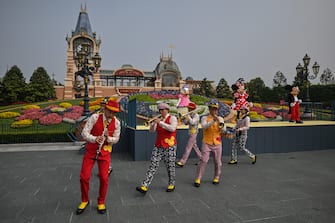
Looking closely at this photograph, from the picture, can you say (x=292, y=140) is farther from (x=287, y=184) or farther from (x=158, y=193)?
(x=158, y=193)

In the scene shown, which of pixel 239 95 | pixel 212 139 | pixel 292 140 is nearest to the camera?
pixel 212 139

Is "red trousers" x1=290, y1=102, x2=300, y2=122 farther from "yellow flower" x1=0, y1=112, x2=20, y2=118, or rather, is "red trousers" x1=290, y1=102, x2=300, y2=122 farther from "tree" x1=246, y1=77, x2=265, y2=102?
"tree" x1=246, y1=77, x2=265, y2=102

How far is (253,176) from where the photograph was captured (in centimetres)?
499

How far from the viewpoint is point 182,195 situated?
380cm

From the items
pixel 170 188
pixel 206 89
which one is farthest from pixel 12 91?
pixel 206 89

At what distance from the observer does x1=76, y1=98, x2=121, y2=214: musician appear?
10.1 feet

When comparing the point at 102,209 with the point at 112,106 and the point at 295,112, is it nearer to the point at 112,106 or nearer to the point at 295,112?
the point at 112,106

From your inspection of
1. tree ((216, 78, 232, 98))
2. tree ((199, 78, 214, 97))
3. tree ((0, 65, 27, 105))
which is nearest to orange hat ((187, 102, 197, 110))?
tree ((0, 65, 27, 105))

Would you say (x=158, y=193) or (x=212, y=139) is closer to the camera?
(x=158, y=193)

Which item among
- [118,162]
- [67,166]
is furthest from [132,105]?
[67,166]

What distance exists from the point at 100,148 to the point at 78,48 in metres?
43.8

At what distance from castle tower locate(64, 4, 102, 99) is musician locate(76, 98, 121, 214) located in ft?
120

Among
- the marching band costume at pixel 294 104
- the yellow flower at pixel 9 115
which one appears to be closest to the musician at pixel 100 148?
the marching band costume at pixel 294 104

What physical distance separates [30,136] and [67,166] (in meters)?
6.06
